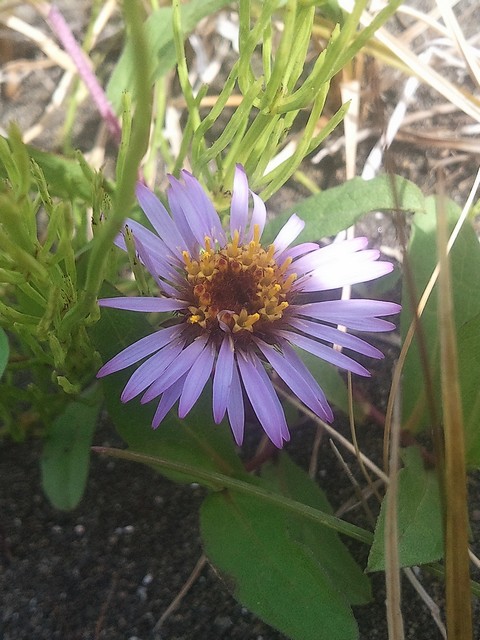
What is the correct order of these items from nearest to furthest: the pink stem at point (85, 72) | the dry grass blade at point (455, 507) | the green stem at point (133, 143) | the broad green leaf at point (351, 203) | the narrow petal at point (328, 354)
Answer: the green stem at point (133, 143) < the dry grass blade at point (455, 507) < the narrow petal at point (328, 354) < the broad green leaf at point (351, 203) < the pink stem at point (85, 72)

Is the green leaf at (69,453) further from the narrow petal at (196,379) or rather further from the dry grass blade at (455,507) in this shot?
the dry grass blade at (455,507)

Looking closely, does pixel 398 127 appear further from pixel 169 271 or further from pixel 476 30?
pixel 169 271

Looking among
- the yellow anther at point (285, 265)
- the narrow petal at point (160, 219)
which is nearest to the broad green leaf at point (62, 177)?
the narrow petal at point (160, 219)

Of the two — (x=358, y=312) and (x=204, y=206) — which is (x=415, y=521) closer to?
(x=358, y=312)

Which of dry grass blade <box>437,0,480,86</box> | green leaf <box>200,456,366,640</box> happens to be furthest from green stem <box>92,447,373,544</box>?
dry grass blade <box>437,0,480,86</box>

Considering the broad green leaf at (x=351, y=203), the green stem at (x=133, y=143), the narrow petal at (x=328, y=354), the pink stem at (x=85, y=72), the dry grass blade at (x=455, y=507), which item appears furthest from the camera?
the pink stem at (x=85, y=72)

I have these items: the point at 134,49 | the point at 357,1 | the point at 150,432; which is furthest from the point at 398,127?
the point at 134,49
